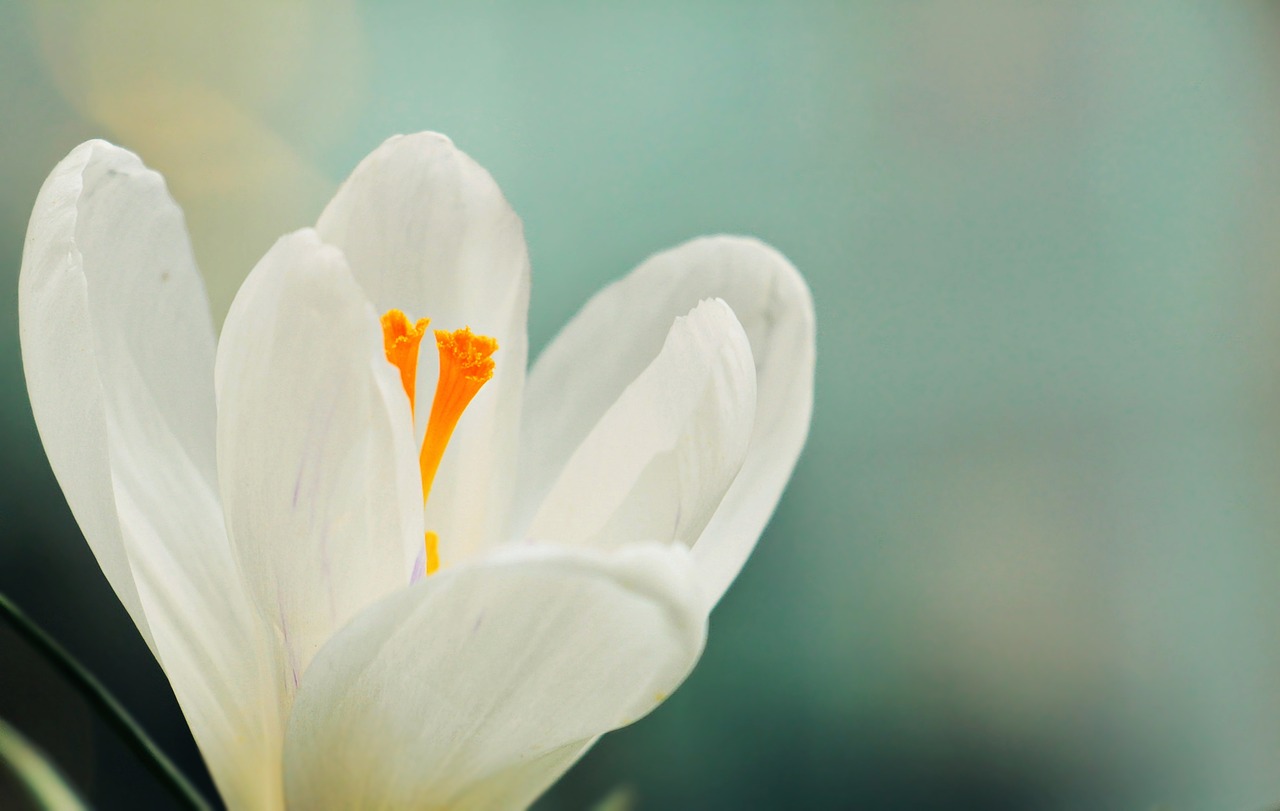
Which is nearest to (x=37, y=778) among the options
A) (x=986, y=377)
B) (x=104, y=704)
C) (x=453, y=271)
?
(x=104, y=704)

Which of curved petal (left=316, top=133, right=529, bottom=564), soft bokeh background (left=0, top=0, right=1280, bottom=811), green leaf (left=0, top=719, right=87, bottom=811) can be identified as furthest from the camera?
soft bokeh background (left=0, top=0, right=1280, bottom=811)

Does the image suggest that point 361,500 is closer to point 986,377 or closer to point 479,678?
point 479,678

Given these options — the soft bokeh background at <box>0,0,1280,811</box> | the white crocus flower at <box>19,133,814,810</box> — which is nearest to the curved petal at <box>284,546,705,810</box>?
the white crocus flower at <box>19,133,814,810</box>

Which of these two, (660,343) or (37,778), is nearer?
(37,778)

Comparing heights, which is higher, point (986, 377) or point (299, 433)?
point (299, 433)

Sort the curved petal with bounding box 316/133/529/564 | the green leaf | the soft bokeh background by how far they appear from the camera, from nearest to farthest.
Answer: the green leaf → the curved petal with bounding box 316/133/529/564 → the soft bokeh background

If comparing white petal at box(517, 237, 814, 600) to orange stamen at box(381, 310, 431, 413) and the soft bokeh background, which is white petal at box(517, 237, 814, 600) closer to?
orange stamen at box(381, 310, 431, 413)

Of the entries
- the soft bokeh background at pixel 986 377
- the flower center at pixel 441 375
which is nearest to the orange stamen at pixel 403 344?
the flower center at pixel 441 375

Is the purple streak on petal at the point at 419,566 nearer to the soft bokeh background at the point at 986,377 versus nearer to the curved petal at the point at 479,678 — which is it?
the curved petal at the point at 479,678
